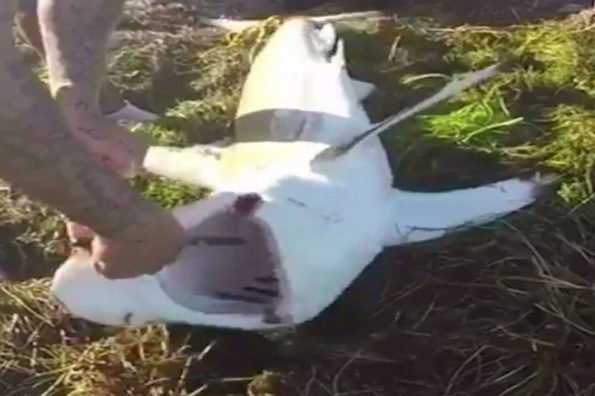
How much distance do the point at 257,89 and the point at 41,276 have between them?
0.64 m

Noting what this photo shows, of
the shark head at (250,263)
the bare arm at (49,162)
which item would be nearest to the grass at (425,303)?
the shark head at (250,263)

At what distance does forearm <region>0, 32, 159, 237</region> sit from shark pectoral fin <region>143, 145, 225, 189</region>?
0.67 metres

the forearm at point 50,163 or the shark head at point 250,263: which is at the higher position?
the forearm at point 50,163

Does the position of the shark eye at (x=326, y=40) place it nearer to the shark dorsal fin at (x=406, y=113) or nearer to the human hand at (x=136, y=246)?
the shark dorsal fin at (x=406, y=113)

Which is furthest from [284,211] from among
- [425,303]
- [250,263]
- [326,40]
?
[326,40]

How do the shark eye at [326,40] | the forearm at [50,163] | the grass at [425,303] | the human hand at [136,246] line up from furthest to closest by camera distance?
the shark eye at [326,40], the grass at [425,303], the human hand at [136,246], the forearm at [50,163]

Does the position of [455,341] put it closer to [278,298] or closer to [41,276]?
[278,298]

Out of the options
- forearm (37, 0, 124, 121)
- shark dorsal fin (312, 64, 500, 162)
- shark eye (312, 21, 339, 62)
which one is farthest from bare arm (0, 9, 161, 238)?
shark eye (312, 21, 339, 62)

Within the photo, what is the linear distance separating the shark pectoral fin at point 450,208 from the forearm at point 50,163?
0.75 meters

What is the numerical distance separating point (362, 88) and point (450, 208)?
633 millimetres

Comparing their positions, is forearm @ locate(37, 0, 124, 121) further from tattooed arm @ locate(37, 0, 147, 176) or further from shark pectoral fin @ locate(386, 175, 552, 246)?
shark pectoral fin @ locate(386, 175, 552, 246)

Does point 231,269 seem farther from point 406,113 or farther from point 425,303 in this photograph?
point 406,113

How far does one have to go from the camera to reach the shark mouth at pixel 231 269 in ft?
9.81

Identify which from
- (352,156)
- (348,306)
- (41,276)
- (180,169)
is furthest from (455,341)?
(41,276)
